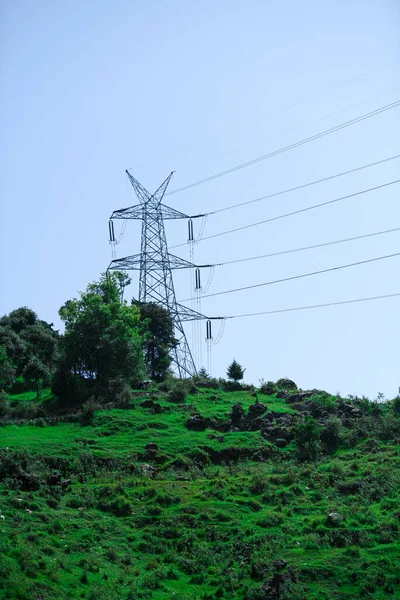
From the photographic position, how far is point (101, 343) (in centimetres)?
6969

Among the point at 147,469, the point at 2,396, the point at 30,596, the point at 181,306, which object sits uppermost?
the point at 181,306

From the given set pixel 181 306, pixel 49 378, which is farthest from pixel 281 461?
pixel 49 378

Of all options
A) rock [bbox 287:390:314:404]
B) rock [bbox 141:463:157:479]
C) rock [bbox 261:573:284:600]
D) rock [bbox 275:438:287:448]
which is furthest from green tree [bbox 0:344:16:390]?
rock [bbox 261:573:284:600]

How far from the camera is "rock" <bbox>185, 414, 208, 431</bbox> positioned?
6134 centimetres

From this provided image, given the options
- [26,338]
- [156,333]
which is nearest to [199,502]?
[156,333]

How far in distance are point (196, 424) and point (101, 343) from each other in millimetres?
13293

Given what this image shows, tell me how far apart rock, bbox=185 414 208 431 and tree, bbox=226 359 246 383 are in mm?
16196

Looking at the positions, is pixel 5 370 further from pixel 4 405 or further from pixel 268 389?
pixel 268 389

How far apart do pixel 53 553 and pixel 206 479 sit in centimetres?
1740

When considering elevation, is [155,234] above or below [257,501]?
above

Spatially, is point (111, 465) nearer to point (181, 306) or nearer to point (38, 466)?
point (38, 466)

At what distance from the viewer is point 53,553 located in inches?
1362

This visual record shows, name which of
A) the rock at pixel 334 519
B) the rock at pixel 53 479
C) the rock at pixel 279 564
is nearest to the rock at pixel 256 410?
the rock at pixel 53 479

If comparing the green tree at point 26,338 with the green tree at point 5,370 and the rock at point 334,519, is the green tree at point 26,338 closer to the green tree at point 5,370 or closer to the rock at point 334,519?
the green tree at point 5,370
